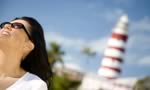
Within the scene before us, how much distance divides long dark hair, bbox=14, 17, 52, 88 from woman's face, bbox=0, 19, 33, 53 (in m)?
0.03

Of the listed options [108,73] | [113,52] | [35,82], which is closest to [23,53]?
[35,82]

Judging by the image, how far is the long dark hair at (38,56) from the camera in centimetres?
196

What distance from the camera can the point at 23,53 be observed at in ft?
6.54

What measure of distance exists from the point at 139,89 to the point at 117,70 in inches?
329

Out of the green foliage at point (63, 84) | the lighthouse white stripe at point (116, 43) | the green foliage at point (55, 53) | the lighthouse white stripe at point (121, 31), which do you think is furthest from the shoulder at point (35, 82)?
the green foliage at point (55, 53)

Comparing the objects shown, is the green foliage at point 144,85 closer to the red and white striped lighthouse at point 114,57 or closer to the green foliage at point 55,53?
the red and white striped lighthouse at point 114,57

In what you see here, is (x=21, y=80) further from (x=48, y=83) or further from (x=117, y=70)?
(x=117, y=70)

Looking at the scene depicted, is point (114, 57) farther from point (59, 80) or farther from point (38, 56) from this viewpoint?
point (38, 56)

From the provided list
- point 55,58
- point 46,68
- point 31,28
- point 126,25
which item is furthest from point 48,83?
point 55,58

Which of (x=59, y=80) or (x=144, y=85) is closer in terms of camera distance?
(x=144, y=85)

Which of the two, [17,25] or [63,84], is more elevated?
[63,84]

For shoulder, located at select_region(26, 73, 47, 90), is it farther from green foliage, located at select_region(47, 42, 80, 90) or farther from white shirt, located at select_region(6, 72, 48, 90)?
green foliage, located at select_region(47, 42, 80, 90)

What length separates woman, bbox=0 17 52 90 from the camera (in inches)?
73.6

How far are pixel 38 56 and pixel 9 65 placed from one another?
0.40 ft
